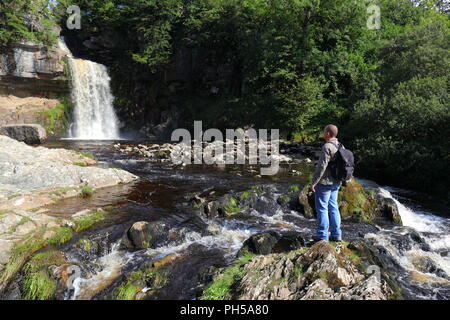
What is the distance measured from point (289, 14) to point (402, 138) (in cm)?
1775

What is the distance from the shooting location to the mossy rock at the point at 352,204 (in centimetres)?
971

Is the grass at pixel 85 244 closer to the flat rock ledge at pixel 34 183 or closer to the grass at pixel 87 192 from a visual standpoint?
the flat rock ledge at pixel 34 183

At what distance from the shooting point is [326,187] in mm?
6246

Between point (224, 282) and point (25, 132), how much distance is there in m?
22.8

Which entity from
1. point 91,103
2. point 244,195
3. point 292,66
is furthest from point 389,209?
point 91,103

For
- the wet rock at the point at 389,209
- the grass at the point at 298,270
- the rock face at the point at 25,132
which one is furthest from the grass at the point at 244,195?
the rock face at the point at 25,132

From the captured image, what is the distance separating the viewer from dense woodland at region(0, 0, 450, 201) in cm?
1441

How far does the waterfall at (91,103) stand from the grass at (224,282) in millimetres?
29677

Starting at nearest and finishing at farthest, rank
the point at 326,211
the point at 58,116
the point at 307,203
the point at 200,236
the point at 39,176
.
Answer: the point at 326,211 → the point at 200,236 → the point at 307,203 → the point at 39,176 → the point at 58,116

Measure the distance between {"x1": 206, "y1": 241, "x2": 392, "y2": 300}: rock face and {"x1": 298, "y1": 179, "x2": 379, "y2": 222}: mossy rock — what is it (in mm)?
4449

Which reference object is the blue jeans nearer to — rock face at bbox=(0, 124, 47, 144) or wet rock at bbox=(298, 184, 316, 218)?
wet rock at bbox=(298, 184, 316, 218)

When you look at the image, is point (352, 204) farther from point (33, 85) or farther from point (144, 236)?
point (33, 85)

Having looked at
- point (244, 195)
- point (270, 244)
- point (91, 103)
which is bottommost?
point (270, 244)
